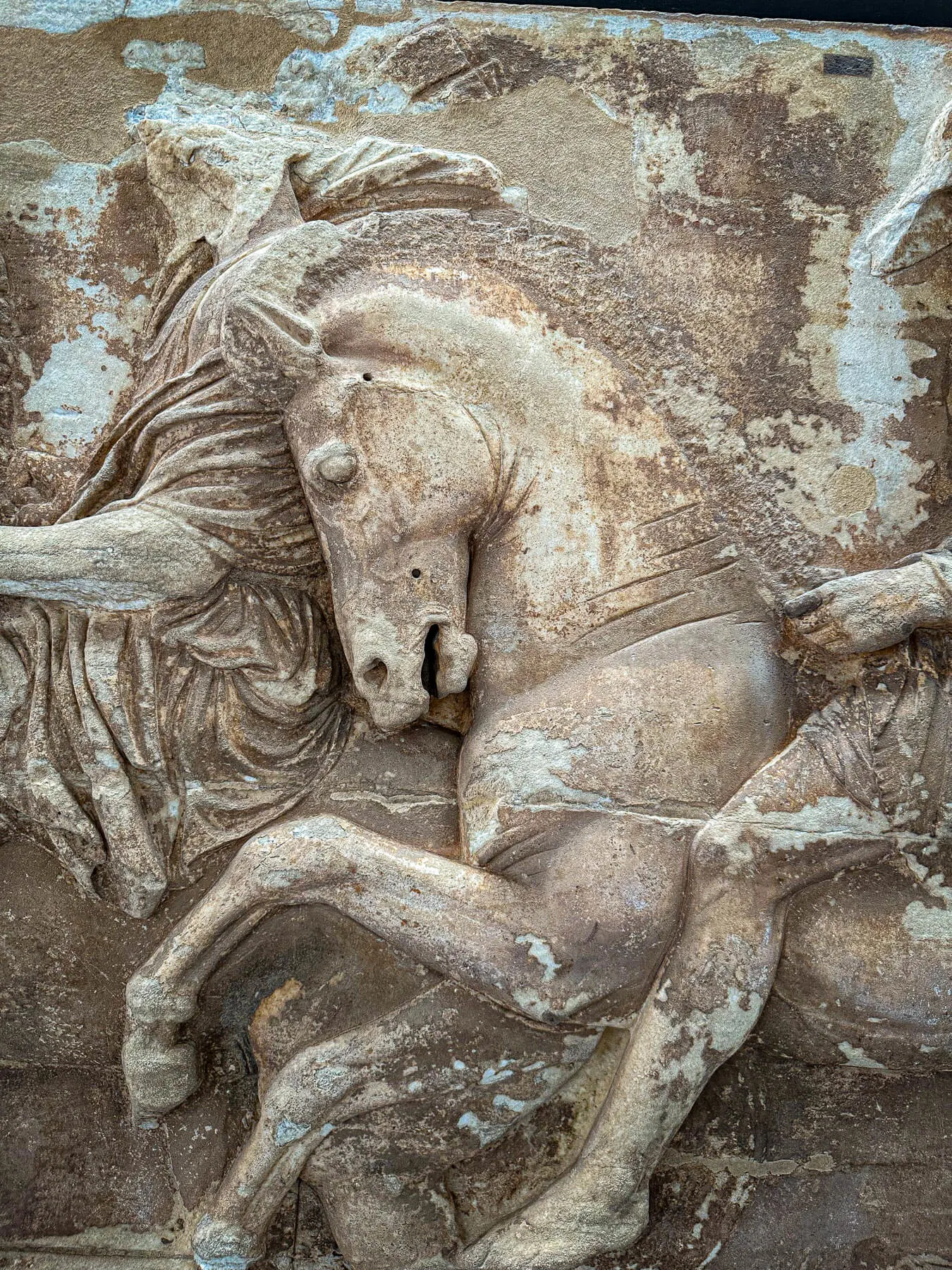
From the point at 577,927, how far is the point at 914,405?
1587 millimetres

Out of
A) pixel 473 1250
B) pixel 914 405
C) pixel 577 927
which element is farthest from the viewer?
pixel 914 405

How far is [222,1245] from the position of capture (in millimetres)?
2629

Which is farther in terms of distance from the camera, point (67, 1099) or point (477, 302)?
point (67, 1099)

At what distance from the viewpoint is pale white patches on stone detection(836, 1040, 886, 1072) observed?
8.42ft

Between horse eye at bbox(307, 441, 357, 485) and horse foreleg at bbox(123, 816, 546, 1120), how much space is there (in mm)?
807

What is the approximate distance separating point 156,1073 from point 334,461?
1.50 meters

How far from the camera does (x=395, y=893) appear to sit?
8.47 ft

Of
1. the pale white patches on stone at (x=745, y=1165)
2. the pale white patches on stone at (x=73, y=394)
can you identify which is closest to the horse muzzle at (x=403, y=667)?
the pale white patches on stone at (x=73, y=394)

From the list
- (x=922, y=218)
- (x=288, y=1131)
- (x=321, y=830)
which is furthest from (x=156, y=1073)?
(x=922, y=218)

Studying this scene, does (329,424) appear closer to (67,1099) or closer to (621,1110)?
(621,1110)

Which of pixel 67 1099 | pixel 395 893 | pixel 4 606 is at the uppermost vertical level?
pixel 4 606

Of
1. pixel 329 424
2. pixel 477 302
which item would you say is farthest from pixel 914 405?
pixel 329 424

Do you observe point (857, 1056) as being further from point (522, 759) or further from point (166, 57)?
point (166, 57)

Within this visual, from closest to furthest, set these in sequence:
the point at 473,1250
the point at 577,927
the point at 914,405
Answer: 1. the point at 577,927
2. the point at 473,1250
3. the point at 914,405
